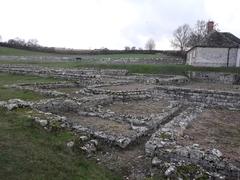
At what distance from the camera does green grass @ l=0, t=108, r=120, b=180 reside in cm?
655

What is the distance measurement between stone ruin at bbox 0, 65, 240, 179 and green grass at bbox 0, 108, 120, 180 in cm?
47

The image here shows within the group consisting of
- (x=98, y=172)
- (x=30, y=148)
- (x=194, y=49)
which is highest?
(x=194, y=49)

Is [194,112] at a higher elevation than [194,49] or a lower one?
lower

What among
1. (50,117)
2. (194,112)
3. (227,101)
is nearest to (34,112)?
(50,117)

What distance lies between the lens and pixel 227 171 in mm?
7234

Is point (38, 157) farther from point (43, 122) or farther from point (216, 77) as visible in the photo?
point (216, 77)

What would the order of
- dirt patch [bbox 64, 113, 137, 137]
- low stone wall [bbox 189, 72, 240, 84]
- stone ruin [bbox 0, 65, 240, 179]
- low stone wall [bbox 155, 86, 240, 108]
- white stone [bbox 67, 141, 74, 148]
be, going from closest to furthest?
stone ruin [bbox 0, 65, 240, 179] → white stone [bbox 67, 141, 74, 148] → dirt patch [bbox 64, 113, 137, 137] → low stone wall [bbox 155, 86, 240, 108] → low stone wall [bbox 189, 72, 240, 84]

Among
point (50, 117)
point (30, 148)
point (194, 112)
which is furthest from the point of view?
point (194, 112)

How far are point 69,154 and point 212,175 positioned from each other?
3811 mm

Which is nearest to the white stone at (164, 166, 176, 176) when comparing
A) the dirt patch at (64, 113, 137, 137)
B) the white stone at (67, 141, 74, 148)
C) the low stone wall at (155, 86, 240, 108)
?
the dirt patch at (64, 113, 137, 137)

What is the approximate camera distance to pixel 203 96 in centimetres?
1783

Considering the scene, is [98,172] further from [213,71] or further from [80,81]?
[213,71]

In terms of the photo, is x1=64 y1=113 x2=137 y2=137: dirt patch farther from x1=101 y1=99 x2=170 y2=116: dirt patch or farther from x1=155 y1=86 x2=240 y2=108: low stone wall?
x1=155 y1=86 x2=240 y2=108: low stone wall

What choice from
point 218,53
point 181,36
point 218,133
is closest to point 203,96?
point 218,133
